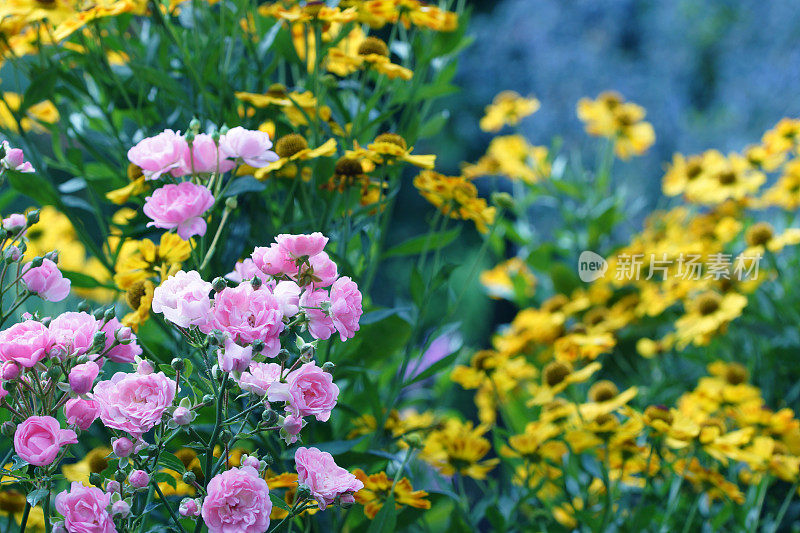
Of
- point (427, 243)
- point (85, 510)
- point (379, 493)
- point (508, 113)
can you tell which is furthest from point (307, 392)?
point (508, 113)

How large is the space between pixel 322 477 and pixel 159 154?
23 cm

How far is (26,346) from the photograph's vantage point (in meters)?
0.40

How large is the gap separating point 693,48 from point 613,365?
1365 mm

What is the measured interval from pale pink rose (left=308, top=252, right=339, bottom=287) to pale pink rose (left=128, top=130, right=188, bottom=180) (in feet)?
0.41

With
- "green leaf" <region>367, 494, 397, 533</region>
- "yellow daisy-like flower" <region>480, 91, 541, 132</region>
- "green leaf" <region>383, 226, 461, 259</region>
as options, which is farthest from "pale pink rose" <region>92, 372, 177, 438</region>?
"yellow daisy-like flower" <region>480, 91, 541, 132</region>

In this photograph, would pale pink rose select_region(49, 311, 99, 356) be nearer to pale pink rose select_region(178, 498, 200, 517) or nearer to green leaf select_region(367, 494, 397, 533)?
pale pink rose select_region(178, 498, 200, 517)

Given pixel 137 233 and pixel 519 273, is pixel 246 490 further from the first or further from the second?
pixel 519 273

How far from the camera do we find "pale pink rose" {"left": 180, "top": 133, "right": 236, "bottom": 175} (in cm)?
50

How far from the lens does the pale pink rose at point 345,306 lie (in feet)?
1.38

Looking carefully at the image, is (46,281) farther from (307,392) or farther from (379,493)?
(379,493)

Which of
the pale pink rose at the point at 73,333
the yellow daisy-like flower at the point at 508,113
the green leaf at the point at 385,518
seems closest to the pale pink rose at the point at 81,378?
the pale pink rose at the point at 73,333

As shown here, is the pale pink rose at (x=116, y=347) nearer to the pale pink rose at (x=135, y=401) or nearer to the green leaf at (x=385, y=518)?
the pale pink rose at (x=135, y=401)

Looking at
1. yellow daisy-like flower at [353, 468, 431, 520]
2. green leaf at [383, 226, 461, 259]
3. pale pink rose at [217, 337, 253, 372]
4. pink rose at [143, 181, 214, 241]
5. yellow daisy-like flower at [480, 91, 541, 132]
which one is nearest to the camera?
pale pink rose at [217, 337, 253, 372]

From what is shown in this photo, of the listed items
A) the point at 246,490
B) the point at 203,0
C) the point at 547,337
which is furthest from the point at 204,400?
the point at 547,337
